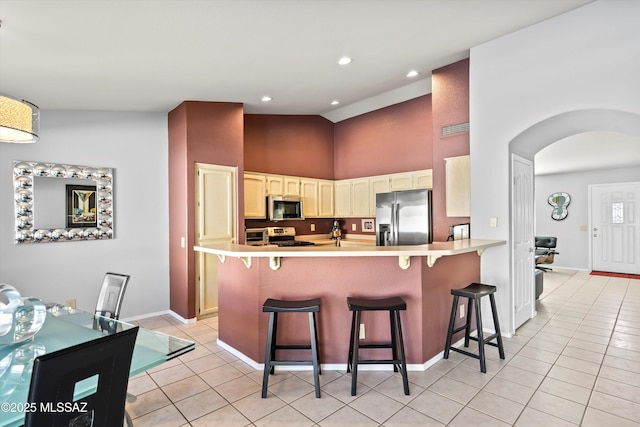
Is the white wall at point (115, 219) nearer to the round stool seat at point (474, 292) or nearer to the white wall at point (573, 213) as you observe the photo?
the round stool seat at point (474, 292)

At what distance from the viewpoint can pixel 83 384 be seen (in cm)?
129

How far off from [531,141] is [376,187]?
260cm

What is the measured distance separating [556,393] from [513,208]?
1863 mm

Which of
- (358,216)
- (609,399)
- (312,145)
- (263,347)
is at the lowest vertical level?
(609,399)

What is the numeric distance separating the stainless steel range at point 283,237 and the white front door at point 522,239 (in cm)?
307

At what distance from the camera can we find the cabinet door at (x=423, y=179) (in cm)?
514

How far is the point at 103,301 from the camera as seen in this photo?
2635 millimetres

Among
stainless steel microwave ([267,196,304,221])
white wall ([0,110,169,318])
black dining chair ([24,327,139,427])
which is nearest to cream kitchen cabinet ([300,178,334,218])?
stainless steel microwave ([267,196,304,221])

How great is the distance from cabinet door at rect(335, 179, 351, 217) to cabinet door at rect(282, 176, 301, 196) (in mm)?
978

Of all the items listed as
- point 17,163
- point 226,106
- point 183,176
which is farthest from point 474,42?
point 17,163

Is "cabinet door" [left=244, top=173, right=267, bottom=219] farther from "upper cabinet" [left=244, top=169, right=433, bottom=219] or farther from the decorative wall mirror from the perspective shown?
the decorative wall mirror

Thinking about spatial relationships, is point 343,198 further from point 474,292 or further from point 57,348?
point 57,348

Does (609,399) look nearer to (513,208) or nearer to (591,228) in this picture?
(513,208)

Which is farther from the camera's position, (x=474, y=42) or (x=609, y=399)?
(x=474, y=42)
